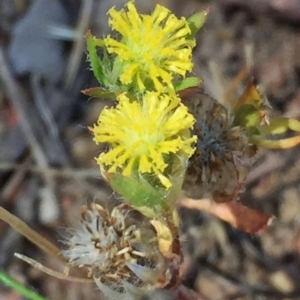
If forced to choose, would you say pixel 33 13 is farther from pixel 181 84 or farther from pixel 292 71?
pixel 181 84

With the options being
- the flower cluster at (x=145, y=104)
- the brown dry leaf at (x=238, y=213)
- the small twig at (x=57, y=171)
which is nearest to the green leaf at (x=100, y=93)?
the flower cluster at (x=145, y=104)

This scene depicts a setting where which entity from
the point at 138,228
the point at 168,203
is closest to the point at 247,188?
the point at 138,228

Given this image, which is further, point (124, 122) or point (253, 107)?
point (253, 107)

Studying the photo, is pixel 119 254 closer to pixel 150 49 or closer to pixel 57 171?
pixel 150 49

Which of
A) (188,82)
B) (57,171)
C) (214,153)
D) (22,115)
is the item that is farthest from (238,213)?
(22,115)

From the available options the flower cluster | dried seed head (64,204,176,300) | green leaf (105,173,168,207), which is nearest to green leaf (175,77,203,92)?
the flower cluster

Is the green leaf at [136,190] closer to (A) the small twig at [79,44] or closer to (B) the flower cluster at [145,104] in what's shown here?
(B) the flower cluster at [145,104]

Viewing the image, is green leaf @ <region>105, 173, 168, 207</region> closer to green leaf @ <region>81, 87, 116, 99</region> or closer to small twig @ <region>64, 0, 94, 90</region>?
green leaf @ <region>81, 87, 116, 99</region>
